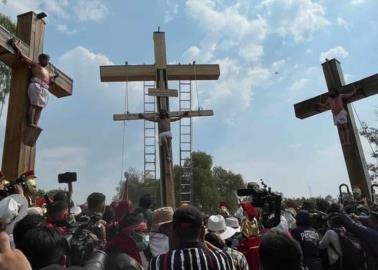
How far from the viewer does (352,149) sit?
1024 centimetres

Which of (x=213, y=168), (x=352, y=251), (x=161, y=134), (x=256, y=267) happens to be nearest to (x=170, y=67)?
(x=161, y=134)

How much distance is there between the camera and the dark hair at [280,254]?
94.5 inches

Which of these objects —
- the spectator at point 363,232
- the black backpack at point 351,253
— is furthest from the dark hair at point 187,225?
the black backpack at point 351,253

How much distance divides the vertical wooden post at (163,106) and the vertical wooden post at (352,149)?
14.1 feet

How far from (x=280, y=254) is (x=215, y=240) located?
158 cm

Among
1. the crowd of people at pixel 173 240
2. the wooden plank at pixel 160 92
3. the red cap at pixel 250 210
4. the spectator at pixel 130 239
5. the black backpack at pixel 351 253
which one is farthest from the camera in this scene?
the wooden plank at pixel 160 92

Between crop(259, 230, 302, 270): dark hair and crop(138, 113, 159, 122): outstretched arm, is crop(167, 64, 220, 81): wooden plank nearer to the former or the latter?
crop(138, 113, 159, 122): outstretched arm

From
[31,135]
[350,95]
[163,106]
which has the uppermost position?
[163,106]

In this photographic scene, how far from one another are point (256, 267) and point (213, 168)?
49028 mm

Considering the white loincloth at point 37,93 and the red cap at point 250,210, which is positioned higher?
the white loincloth at point 37,93

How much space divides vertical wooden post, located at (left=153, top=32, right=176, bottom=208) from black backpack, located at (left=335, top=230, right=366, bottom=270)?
22.4ft

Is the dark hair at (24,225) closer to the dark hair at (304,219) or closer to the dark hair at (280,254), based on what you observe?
the dark hair at (280,254)

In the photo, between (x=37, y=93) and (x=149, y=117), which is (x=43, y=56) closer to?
(x=37, y=93)

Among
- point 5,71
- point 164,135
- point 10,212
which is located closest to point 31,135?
point 10,212
